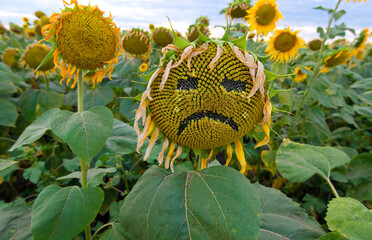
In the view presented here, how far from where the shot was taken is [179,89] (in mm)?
816

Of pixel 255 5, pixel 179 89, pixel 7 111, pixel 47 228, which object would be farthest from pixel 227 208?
pixel 255 5

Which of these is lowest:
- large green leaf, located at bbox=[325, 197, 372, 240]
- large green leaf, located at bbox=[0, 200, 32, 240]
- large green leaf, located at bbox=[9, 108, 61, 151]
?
large green leaf, located at bbox=[0, 200, 32, 240]

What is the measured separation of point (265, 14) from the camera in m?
2.59

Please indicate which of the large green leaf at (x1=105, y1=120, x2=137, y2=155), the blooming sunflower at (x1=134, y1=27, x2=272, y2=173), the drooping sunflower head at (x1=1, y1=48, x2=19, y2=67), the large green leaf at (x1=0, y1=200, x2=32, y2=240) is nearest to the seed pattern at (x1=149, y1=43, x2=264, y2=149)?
the blooming sunflower at (x1=134, y1=27, x2=272, y2=173)

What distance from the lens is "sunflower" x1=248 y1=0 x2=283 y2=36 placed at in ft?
8.41

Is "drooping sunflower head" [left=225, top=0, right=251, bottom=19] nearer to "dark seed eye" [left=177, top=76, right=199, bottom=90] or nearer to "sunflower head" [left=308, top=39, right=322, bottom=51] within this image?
"sunflower head" [left=308, top=39, right=322, bottom=51]

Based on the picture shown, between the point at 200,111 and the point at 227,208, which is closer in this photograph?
the point at 227,208

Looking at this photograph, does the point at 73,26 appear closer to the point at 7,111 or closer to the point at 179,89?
the point at 179,89

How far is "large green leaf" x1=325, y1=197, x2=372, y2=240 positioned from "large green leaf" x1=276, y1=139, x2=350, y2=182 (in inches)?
11.1

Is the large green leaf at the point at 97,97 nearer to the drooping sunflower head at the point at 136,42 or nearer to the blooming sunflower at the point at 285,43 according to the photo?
the drooping sunflower head at the point at 136,42

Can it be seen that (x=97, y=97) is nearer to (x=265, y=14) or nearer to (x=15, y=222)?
(x=15, y=222)

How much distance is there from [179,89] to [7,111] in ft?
7.03

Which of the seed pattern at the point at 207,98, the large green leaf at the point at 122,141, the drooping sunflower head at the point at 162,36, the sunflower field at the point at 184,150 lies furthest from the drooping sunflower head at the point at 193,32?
the seed pattern at the point at 207,98

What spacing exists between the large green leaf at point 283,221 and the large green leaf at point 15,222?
1.17 metres
